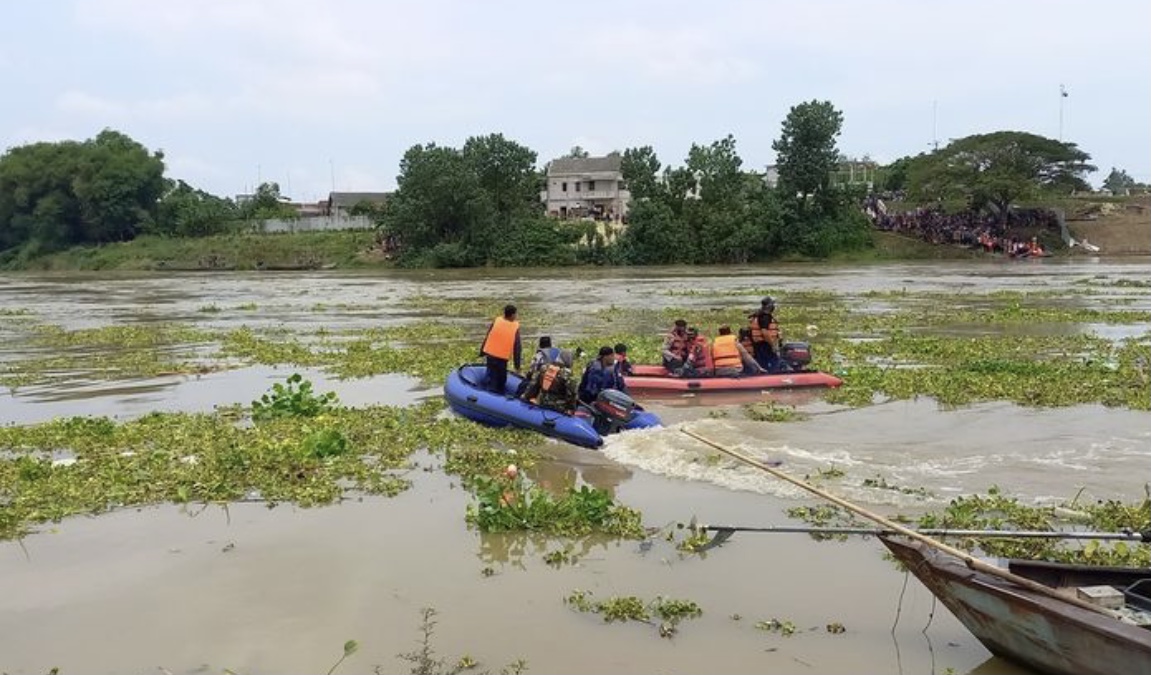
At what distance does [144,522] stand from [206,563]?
51.3 inches

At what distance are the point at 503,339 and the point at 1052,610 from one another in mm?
8386

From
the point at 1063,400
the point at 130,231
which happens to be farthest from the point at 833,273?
the point at 130,231

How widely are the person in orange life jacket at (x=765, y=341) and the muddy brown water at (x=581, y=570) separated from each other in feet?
6.78

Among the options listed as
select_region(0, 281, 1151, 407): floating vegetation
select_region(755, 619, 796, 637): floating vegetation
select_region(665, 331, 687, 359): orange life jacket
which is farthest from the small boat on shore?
select_region(665, 331, 687, 359): orange life jacket

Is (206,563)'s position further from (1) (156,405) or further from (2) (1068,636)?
(1) (156,405)

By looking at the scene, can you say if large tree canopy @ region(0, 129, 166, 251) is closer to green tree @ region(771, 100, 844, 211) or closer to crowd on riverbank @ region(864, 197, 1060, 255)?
green tree @ region(771, 100, 844, 211)

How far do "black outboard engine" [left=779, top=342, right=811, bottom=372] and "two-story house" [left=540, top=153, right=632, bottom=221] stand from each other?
62.1 meters

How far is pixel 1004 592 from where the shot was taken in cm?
513

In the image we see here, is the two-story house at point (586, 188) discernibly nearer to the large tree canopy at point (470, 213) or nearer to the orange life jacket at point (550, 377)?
the large tree canopy at point (470, 213)

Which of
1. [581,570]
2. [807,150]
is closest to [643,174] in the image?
[807,150]

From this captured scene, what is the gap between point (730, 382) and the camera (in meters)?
14.4

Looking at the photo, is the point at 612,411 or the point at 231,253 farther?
the point at 231,253

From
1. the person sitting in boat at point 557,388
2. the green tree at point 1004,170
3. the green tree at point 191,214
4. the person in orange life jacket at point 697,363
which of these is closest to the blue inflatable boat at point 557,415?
the person sitting in boat at point 557,388

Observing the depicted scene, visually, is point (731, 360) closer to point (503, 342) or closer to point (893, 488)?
point (503, 342)
